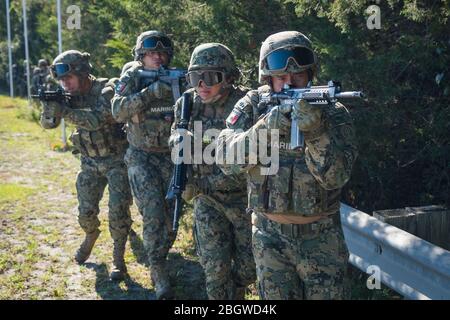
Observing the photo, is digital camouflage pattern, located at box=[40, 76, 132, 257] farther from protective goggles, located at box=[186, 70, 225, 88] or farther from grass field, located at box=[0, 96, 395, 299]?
protective goggles, located at box=[186, 70, 225, 88]

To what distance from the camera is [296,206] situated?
3.65m

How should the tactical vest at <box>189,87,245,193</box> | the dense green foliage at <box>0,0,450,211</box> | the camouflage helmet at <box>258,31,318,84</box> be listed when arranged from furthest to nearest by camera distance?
the dense green foliage at <box>0,0,450,211</box>, the tactical vest at <box>189,87,245,193</box>, the camouflage helmet at <box>258,31,318,84</box>

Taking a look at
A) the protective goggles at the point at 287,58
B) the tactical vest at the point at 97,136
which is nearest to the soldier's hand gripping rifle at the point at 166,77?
the tactical vest at the point at 97,136

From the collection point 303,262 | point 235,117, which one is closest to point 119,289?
point 235,117

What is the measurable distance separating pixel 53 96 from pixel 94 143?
2.11 ft

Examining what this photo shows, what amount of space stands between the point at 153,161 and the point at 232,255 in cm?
158

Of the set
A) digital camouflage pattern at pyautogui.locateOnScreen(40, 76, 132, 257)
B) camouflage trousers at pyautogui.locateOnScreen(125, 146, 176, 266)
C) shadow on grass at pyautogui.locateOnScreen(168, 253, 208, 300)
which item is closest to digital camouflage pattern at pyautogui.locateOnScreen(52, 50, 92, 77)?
digital camouflage pattern at pyautogui.locateOnScreen(40, 76, 132, 257)

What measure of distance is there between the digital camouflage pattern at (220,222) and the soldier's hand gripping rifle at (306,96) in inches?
48.9

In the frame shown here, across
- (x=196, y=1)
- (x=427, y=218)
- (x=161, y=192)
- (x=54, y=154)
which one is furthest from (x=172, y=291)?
(x=54, y=154)

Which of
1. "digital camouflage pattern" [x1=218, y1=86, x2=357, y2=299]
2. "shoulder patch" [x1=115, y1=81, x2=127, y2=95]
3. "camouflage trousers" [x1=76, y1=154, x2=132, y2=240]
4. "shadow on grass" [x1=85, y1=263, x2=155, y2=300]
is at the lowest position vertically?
"shadow on grass" [x1=85, y1=263, x2=155, y2=300]

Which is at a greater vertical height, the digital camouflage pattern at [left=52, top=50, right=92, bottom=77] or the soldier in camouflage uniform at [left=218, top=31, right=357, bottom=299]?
the digital camouflage pattern at [left=52, top=50, right=92, bottom=77]

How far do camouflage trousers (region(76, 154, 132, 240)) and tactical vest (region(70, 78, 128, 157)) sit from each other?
0.10m

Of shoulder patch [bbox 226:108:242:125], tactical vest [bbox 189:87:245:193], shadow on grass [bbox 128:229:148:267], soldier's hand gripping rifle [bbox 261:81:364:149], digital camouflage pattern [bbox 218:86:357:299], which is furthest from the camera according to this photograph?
shadow on grass [bbox 128:229:148:267]

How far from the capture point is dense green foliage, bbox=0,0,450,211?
4.92 meters
